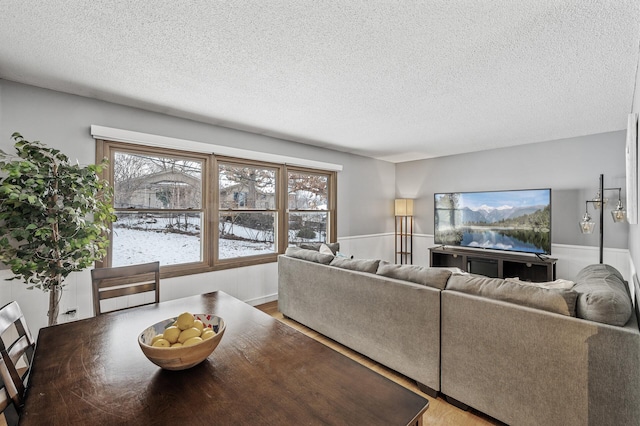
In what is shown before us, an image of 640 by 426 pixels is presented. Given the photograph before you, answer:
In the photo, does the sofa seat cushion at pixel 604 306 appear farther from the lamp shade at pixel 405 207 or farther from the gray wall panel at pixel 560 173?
the lamp shade at pixel 405 207

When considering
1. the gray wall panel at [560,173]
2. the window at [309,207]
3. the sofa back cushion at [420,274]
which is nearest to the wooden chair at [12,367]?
the sofa back cushion at [420,274]

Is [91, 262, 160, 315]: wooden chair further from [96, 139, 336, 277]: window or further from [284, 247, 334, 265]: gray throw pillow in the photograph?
[284, 247, 334, 265]: gray throw pillow

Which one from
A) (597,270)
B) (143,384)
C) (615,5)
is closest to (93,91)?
(143,384)

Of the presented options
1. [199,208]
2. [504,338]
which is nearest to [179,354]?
[504,338]

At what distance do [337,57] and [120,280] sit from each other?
7.00 feet

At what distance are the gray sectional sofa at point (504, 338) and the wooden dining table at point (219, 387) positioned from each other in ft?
3.56

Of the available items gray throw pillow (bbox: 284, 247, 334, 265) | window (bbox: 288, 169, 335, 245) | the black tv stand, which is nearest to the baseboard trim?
window (bbox: 288, 169, 335, 245)

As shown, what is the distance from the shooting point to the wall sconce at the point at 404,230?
225 inches

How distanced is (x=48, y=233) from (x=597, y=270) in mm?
4037

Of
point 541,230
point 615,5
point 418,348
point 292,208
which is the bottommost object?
point 418,348

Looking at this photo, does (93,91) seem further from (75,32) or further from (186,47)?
(186,47)

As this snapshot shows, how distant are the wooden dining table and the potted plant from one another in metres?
1.00

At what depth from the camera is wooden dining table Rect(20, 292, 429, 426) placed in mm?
816

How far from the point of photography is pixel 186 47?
1906 mm
